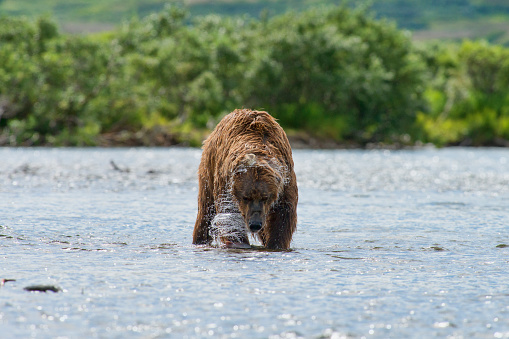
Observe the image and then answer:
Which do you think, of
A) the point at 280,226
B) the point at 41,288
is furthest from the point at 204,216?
the point at 41,288

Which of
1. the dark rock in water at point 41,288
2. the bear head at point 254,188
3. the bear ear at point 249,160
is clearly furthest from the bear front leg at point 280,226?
the dark rock in water at point 41,288

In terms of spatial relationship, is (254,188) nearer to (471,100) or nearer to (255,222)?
(255,222)

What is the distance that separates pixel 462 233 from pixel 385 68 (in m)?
58.8

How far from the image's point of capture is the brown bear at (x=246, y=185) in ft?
29.5

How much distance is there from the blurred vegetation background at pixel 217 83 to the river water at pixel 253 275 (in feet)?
131

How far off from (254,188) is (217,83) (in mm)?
54554

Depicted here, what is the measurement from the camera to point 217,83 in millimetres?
62906

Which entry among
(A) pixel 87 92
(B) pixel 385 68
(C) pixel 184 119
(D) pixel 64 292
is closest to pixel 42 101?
(A) pixel 87 92

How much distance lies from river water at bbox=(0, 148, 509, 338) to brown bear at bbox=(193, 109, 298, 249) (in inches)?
13.0

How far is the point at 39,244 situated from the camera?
10352 millimetres

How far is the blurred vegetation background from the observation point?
181 ft

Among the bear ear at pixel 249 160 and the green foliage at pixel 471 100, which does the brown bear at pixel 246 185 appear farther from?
the green foliage at pixel 471 100

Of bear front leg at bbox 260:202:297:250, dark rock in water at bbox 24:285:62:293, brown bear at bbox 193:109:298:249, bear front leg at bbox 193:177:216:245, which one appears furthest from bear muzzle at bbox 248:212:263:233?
dark rock in water at bbox 24:285:62:293

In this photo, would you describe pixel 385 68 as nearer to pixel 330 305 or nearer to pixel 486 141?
pixel 486 141
